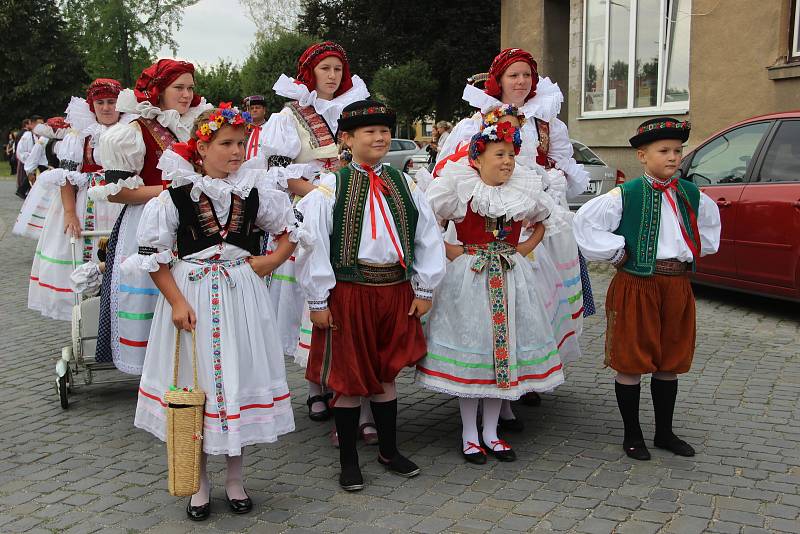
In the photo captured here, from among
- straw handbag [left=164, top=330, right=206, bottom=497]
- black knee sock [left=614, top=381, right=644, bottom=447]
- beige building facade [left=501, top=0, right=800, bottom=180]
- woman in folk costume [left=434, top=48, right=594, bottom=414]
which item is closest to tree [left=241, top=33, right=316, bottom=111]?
beige building facade [left=501, top=0, right=800, bottom=180]

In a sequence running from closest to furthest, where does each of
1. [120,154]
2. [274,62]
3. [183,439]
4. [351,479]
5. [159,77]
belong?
[183,439], [351,479], [120,154], [159,77], [274,62]

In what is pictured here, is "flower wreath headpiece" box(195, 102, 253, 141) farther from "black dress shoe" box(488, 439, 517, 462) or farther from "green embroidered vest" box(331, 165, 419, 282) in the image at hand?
"black dress shoe" box(488, 439, 517, 462)

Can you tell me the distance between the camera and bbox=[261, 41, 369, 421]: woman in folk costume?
5.29 metres

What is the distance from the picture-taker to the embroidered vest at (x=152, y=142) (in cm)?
511

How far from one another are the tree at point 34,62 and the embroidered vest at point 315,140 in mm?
44741

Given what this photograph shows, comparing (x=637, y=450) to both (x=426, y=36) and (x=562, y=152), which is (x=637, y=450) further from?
(x=426, y=36)

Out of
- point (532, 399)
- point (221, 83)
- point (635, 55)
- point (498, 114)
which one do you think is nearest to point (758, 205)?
point (532, 399)

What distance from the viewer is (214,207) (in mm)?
3891

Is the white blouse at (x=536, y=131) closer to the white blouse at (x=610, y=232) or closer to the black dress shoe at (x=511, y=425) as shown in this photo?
the white blouse at (x=610, y=232)

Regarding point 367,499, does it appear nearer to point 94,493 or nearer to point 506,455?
point 506,455

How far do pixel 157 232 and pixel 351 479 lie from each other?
1.60m

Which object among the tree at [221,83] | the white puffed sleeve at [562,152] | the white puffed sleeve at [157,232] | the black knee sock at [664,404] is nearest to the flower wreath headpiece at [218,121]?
the white puffed sleeve at [157,232]

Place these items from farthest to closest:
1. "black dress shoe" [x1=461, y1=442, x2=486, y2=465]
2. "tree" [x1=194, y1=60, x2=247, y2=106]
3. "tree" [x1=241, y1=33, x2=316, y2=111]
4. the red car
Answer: "tree" [x1=194, y1=60, x2=247, y2=106] < "tree" [x1=241, y1=33, x2=316, y2=111] < the red car < "black dress shoe" [x1=461, y1=442, x2=486, y2=465]

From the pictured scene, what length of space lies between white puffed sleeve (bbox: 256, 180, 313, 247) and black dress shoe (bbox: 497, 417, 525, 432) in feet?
5.98
